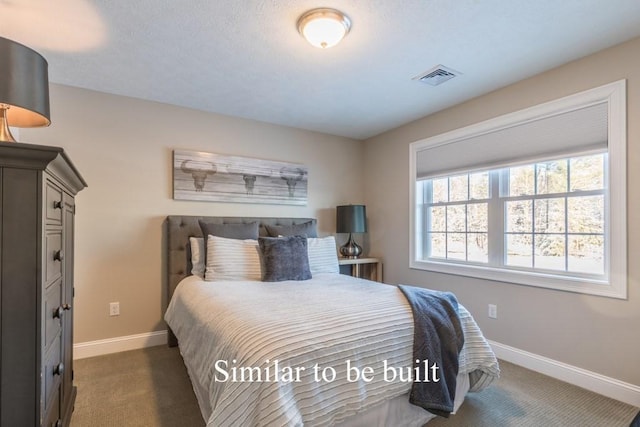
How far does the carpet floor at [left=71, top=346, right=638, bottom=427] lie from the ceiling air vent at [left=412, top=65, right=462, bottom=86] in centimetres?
236

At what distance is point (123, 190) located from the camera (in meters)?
2.94

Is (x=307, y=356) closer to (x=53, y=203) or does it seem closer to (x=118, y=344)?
(x=53, y=203)

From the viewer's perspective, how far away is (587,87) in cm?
228

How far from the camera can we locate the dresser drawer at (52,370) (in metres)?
1.20

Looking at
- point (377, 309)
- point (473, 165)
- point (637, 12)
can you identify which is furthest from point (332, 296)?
point (637, 12)

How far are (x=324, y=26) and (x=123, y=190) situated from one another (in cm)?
232

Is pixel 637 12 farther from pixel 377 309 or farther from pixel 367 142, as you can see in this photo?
pixel 367 142

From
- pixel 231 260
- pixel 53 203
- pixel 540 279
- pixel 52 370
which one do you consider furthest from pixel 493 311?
pixel 53 203

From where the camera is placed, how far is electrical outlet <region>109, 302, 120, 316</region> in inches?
113

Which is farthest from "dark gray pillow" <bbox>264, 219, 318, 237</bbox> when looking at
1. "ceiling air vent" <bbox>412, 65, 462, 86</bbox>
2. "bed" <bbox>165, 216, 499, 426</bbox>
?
"ceiling air vent" <bbox>412, 65, 462, 86</bbox>

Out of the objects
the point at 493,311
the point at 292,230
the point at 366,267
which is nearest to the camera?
the point at 493,311

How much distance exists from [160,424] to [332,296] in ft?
4.00

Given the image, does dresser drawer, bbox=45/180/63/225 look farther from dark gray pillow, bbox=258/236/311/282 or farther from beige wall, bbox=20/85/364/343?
beige wall, bbox=20/85/364/343

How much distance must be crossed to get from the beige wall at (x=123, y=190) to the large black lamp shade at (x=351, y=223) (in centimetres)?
123
